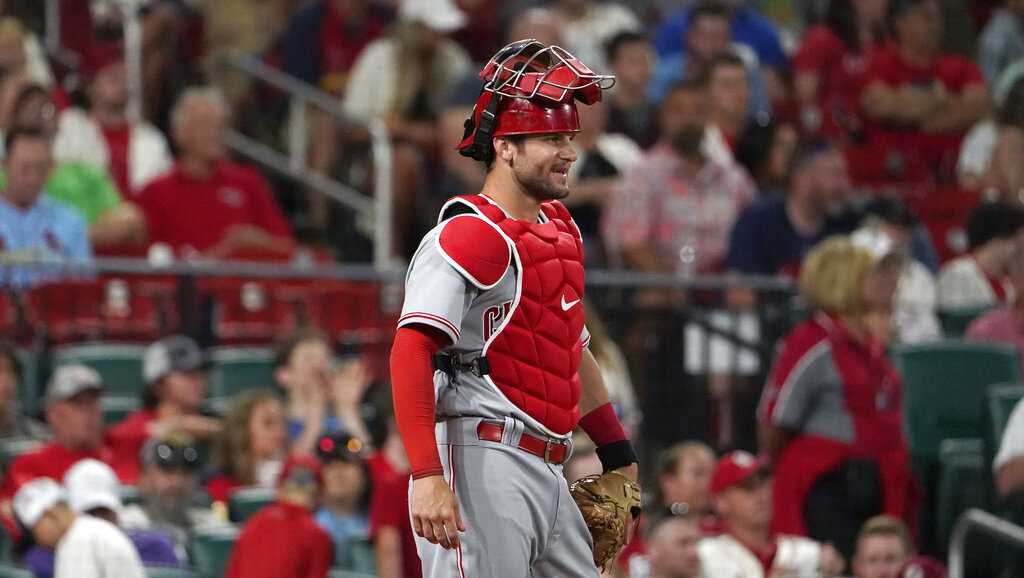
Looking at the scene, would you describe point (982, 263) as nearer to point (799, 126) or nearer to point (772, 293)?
point (772, 293)

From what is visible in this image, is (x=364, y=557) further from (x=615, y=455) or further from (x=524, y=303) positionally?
(x=524, y=303)

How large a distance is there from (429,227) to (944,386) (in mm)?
3545

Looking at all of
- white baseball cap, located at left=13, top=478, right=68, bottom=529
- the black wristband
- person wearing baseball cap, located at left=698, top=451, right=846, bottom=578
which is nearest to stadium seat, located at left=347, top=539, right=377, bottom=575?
white baseball cap, located at left=13, top=478, right=68, bottom=529

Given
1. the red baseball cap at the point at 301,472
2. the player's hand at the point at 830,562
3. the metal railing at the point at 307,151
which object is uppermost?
the metal railing at the point at 307,151

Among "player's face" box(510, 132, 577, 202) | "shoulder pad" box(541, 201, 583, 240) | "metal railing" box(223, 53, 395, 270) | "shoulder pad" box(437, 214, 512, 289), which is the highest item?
"metal railing" box(223, 53, 395, 270)

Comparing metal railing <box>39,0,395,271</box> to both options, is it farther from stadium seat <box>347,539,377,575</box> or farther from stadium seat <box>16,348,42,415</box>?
stadium seat <box>347,539,377,575</box>

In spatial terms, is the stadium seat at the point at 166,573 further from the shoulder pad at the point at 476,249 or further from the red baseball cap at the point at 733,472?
the shoulder pad at the point at 476,249

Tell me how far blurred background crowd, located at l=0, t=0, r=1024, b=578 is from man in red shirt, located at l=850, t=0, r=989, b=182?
0.02 meters

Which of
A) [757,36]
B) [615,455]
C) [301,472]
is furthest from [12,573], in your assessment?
[757,36]

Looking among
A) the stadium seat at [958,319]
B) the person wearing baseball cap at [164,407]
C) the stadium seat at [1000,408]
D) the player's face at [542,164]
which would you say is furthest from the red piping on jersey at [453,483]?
the stadium seat at [958,319]

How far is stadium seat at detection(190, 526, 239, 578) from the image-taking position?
25.4 feet

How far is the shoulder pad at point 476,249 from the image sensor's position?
4.44 meters

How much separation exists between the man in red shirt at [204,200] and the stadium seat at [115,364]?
1017 millimetres

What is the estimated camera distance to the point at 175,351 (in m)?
9.29
